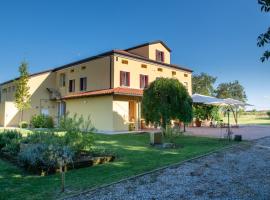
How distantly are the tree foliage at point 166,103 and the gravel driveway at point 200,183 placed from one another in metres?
5.43

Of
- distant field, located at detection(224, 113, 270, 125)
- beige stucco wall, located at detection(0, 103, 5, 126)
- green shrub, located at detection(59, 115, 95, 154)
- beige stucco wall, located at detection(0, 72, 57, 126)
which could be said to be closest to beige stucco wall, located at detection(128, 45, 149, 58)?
beige stucco wall, located at detection(0, 72, 57, 126)

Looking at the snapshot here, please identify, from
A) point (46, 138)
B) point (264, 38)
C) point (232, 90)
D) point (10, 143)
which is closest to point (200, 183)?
point (264, 38)

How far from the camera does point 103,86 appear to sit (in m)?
20.9

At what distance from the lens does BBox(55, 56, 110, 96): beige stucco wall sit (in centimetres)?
2077

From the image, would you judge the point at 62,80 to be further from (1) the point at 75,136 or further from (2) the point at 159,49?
(1) the point at 75,136

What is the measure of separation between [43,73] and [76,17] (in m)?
9.36

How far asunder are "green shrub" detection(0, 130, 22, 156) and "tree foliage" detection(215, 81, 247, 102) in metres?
72.4

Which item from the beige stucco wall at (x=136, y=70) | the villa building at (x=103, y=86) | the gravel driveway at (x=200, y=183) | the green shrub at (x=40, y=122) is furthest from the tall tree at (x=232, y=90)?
the gravel driveway at (x=200, y=183)

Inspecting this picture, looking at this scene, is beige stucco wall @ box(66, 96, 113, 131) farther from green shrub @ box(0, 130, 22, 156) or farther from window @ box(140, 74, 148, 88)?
green shrub @ box(0, 130, 22, 156)

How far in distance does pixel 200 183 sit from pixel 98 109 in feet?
47.6

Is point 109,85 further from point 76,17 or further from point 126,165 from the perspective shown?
point 126,165

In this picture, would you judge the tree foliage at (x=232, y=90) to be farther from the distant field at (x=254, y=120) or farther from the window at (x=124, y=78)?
the window at (x=124, y=78)

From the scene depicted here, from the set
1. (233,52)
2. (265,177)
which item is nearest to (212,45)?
(233,52)

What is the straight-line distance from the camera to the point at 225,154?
9.39 metres
